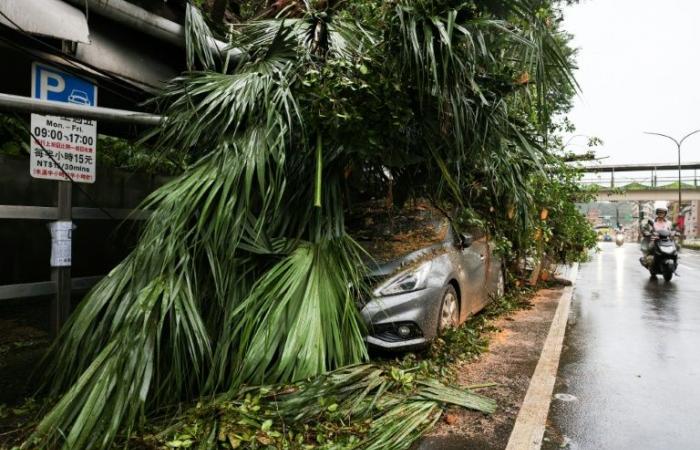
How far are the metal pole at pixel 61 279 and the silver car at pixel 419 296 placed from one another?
226 centimetres

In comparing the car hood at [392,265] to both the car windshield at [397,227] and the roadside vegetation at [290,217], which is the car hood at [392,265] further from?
the roadside vegetation at [290,217]

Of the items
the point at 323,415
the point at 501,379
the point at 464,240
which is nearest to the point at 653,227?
the point at 464,240

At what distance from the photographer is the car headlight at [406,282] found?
4.00 m

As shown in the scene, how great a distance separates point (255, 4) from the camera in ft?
20.1

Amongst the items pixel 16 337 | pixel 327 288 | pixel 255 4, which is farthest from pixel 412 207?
pixel 16 337

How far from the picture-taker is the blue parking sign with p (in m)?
3.65

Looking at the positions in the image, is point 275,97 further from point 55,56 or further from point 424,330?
point 424,330

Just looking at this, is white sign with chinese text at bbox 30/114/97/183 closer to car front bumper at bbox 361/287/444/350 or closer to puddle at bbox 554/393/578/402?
car front bumper at bbox 361/287/444/350

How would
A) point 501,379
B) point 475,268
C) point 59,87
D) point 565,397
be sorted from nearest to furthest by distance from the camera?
point 565,397 → point 59,87 → point 501,379 → point 475,268

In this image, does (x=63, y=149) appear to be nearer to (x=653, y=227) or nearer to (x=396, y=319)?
(x=396, y=319)

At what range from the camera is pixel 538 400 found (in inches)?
134

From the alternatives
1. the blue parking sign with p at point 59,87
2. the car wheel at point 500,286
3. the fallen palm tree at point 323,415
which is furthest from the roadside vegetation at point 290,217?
the car wheel at point 500,286

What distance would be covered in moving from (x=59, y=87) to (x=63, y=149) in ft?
2.03

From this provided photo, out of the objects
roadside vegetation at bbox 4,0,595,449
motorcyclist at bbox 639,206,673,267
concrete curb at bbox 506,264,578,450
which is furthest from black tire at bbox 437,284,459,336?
motorcyclist at bbox 639,206,673,267
